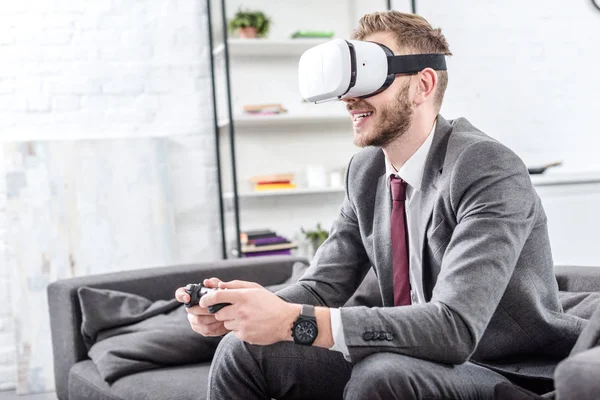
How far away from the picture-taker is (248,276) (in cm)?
291

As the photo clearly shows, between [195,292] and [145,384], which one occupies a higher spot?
[195,292]

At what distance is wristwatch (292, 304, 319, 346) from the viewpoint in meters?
1.43

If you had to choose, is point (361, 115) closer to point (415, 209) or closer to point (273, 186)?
point (415, 209)

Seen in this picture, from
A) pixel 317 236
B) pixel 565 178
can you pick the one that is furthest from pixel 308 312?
pixel 317 236

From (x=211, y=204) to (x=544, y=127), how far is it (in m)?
1.87

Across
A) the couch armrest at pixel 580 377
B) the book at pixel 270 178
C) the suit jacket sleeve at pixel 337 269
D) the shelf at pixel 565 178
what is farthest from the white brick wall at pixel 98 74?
the couch armrest at pixel 580 377

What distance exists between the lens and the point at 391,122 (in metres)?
1.75

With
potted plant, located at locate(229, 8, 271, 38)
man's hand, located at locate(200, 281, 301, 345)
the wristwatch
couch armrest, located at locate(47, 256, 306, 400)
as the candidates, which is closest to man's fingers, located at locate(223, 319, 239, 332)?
man's hand, located at locate(200, 281, 301, 345)

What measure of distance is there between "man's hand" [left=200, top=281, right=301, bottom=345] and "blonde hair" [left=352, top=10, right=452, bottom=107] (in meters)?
0.66

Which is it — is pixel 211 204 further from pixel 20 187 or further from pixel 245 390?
pixel 245 390

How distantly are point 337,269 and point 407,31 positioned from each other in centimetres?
58

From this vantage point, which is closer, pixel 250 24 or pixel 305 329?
pixel 305 329

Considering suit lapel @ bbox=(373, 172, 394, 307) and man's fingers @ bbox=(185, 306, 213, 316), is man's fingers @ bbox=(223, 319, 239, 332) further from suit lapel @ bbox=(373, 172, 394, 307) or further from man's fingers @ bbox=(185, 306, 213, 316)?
suit lapel @ bbox=(373, 172, 394, 307)

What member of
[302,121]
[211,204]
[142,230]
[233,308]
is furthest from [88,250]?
[233,308]
